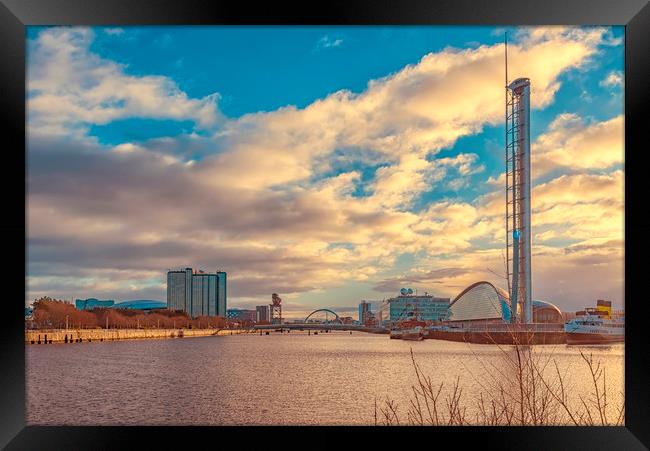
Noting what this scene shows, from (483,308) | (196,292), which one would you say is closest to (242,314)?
(196,292)

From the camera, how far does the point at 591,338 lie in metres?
31.7

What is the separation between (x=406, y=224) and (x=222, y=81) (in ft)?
65.0

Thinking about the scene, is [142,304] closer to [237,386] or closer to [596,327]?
[596,327]

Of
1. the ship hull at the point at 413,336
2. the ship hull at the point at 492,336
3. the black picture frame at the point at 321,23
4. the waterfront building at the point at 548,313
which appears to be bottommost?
the ship hull at the point at 413,336

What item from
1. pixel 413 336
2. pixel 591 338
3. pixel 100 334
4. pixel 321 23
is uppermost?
pixel 321 23

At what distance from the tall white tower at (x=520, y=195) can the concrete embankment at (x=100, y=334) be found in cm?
2607

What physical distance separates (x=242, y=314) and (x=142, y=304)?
15.9 m

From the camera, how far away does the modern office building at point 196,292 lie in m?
57.6

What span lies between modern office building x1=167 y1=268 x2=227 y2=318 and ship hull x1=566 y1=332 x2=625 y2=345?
3473 cm

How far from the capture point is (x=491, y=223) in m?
45.5

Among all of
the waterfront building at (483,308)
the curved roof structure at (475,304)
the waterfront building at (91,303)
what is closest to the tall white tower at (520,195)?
the waterfront building at (483,308)

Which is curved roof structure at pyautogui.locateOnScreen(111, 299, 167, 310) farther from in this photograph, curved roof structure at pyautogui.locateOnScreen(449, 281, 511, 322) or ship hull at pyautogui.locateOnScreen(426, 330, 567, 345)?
curved roof structure at pyautogui.locateOnScreen(449, 281, 511, 322)

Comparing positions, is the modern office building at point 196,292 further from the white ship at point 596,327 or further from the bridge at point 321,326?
the white ship at point 596,327

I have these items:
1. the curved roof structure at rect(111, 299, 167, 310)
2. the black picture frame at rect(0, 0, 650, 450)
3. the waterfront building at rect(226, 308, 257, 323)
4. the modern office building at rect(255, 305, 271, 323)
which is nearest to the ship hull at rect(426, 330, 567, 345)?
the black picture frame at rect(0, 0, 650, 450)
